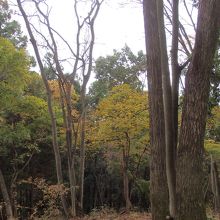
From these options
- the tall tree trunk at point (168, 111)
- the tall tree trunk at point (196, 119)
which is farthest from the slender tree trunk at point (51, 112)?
the tall tree trunk at point (196, 119)

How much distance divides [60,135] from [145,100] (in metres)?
5.22

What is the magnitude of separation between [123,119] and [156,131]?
1102 centimetres

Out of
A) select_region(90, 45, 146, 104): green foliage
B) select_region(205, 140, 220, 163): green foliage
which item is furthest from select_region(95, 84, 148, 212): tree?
select_region(90, 45, 146, 104): green foliage

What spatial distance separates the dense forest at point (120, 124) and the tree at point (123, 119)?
47mm

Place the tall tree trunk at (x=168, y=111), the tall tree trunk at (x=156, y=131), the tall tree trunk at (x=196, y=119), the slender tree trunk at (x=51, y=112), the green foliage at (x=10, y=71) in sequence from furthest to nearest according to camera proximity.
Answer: the slender tree trunk at (x=51, y=112) < the green foliage at (x=10, y=71) < the tall tree trunk at (x=156, y=131) < the tall tree trunk at (x=168, y=111) < the tall tree trunk at (x=196, y=119)

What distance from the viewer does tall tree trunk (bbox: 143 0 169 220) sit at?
21.0ft

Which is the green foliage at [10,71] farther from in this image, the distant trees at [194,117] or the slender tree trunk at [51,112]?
the distant trees at [194,117]

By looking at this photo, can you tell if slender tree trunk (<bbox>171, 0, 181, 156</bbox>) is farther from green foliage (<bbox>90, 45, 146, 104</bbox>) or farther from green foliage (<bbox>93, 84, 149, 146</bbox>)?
green foliage (<bbox>90, 45, 146, 104</bbox>)

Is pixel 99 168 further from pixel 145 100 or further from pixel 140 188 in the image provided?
pixel 145 100

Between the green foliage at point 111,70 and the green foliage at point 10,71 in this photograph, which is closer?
the green foliage at point 10,71

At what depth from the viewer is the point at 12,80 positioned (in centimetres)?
1397

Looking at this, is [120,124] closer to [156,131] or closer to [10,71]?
[10,71]

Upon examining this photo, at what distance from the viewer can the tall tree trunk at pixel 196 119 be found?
15.3ft

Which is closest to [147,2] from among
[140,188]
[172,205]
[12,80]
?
[172,205]
